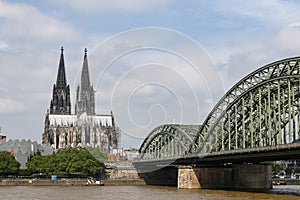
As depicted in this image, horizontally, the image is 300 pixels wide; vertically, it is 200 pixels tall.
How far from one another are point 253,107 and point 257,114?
250cm

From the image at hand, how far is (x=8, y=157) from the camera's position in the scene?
14950 cm

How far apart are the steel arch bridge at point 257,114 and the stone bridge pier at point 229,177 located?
425 centimetres

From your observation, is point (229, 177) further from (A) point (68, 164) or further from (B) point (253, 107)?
(A) point (68, 164)

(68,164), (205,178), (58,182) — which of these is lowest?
(58,182)

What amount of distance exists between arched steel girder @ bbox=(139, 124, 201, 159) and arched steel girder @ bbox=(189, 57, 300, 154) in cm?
1281

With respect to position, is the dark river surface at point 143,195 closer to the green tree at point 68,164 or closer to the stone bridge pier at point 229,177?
the stone bridge pier at point 229,177

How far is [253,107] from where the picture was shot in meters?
97.5

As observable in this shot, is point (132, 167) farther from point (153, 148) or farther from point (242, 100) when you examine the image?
point (242, 100)

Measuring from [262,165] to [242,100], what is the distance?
15725 mm

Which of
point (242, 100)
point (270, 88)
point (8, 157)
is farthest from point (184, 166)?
point (8, 157)

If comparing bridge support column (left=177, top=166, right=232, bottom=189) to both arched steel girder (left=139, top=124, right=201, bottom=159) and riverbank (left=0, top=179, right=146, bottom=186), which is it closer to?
arched steel girder (left=139, top=124, right=201, bottom=159)

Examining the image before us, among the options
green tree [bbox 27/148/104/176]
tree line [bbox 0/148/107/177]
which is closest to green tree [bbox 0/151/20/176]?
tree line [bbox 0/148/107/177]

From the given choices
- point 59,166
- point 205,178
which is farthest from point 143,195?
point 59,166

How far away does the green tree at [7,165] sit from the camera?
477 feet
